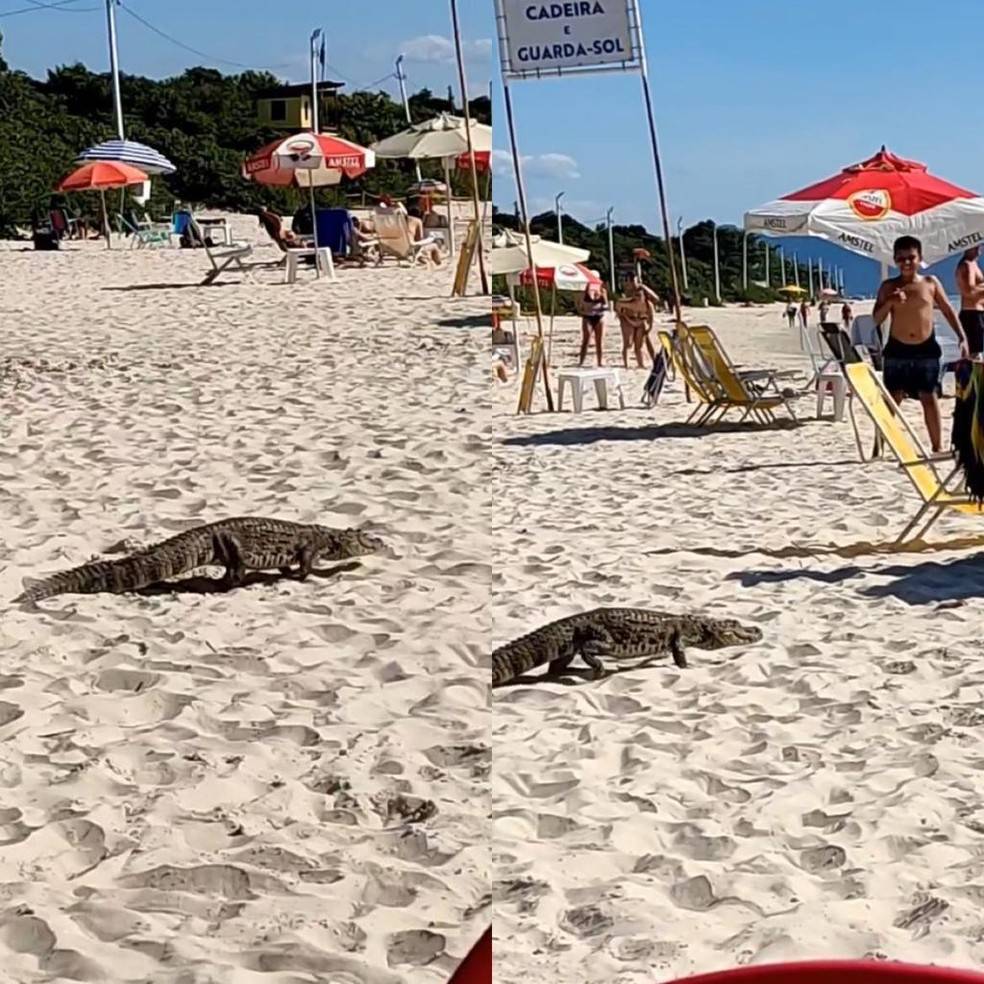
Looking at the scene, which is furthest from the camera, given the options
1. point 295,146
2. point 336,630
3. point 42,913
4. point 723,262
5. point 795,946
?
point 723,262

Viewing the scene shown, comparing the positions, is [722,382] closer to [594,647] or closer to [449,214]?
[594,647]

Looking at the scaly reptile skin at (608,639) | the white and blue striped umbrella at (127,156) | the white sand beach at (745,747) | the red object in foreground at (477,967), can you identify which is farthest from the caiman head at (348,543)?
the white and blue striped umbrella at (127,156)

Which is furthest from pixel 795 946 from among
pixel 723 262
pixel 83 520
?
pixel 723 262

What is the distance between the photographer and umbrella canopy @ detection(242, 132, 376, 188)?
Result: 16.5 m

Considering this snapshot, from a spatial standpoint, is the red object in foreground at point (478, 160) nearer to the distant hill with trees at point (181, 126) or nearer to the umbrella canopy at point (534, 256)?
the umbrella canopy at point (534, 256)

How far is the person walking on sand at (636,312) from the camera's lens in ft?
43.3

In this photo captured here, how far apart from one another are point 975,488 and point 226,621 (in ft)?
7.72

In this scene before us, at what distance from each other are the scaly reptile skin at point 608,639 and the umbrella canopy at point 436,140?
11767 millimetres

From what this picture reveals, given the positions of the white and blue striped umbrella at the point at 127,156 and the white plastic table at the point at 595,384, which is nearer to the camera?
the white plastic table at the point at 595,384

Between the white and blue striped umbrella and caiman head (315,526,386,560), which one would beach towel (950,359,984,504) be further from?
the white and blue striped umbrella

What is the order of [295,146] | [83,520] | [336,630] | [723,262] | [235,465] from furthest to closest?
1. [723,262]
2. [295,146]
3. [235,465]
4. [83,520]
5. [336,630]

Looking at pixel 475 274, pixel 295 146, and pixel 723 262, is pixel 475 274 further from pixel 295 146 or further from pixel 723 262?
pixel 723 262

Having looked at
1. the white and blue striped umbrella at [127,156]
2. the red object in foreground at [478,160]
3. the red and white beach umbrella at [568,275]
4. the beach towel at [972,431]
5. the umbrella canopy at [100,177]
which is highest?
the white and blue striped umbrella at [127,156]

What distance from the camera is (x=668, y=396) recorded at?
36.7 feet
